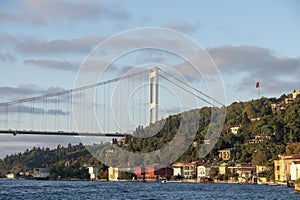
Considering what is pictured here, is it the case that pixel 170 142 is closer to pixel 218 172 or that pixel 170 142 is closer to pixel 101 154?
pixel 218 172

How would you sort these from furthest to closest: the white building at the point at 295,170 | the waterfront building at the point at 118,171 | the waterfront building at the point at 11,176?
1. the waterfront building at the point at 11,176
2. the waterfront building at the point at 118,171
3. the white building at the point at 295,170

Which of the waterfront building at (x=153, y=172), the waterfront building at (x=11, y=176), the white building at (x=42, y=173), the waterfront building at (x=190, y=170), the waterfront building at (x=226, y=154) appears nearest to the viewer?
the waterfront building at (x=190, y=170)

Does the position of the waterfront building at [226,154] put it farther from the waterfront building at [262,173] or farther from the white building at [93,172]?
the white building at [93,172]

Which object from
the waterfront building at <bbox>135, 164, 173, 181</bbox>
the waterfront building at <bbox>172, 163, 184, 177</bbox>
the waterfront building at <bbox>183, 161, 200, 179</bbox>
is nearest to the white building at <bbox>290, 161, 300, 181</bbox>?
the waterfront building at <bbox>183, 161, 200, 179</bbox>

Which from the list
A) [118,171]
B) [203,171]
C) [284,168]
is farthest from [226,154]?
[284,168]

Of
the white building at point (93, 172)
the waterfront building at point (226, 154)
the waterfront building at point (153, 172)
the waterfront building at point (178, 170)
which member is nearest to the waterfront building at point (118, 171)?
the waterfront building at point (153, 172)

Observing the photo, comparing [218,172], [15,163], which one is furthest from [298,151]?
[15,163]
